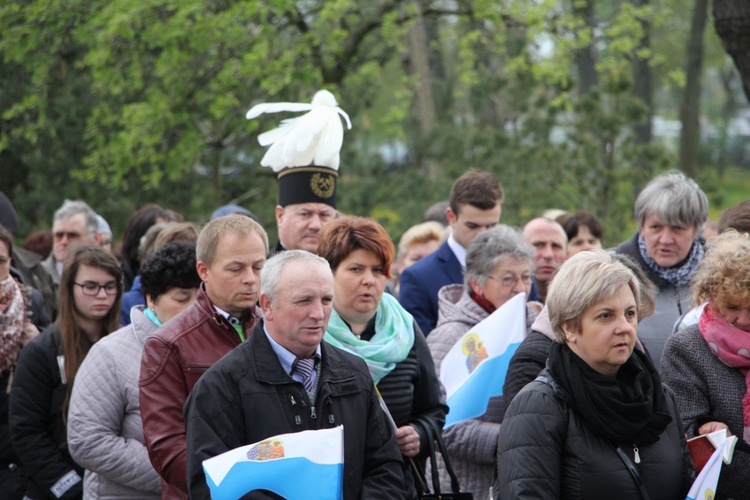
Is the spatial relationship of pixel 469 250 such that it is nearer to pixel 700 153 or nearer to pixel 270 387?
pixel 270 387

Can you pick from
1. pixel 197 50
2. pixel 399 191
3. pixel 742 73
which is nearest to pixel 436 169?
pixel 399 191

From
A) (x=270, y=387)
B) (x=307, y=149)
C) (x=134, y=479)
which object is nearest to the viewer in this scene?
(x=270, y=387)

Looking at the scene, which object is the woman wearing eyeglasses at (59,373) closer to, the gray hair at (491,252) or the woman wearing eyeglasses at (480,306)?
the woman wearing eyeglasses at (480,306)

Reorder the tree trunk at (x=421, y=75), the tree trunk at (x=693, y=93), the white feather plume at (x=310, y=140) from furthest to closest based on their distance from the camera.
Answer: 1. the tree trunk at (x=693, y=93)
2. the tree trunk at (x=421, y=75)
3. the white feather plume at (x=310, y=140)

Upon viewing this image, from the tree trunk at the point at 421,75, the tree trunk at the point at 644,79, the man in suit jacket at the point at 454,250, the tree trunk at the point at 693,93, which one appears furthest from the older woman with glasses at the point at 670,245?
the tree trunk at the point at 693,93

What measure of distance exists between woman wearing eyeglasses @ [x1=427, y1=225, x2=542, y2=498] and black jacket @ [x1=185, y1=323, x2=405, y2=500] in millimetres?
1105

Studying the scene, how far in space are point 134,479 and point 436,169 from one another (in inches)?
418

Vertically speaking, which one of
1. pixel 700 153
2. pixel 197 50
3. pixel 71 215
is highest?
pixel 197 50

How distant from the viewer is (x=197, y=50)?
41.8 ft

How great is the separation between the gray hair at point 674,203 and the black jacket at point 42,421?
344 centimetres

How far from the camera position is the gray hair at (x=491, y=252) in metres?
5.69

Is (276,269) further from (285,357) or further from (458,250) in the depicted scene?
(458,250)

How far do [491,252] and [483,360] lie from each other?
0.69m

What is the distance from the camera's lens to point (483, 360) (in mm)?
5316
